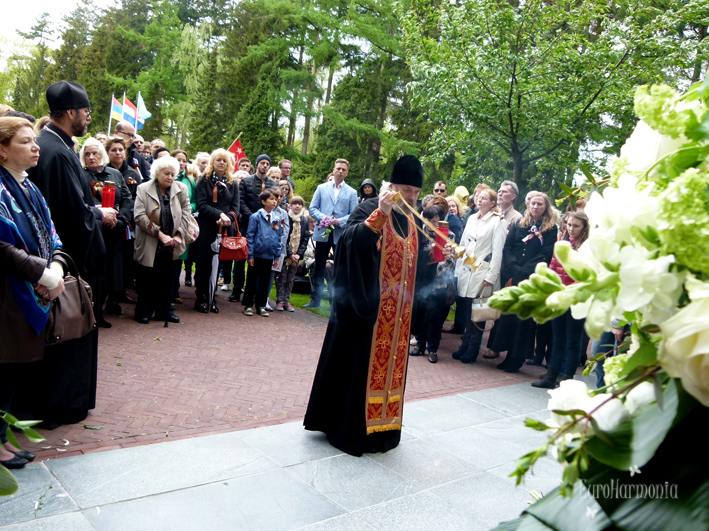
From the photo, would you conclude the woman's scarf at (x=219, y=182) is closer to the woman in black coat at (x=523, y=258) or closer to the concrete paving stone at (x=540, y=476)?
the woman in black coat at (x=523, y=258)

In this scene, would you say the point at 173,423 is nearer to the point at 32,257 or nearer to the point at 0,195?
the point at 32,257

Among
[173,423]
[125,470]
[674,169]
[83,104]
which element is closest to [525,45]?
[83,104]

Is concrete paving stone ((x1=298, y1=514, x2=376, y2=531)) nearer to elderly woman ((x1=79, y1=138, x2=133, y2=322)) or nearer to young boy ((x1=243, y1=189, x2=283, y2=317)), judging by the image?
elderly woman ((x1=79, y1=138, x2=133, y2=322))

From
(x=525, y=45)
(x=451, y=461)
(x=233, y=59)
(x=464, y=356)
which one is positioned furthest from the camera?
(x=233, y=59)

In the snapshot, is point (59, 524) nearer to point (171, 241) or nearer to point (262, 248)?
point (171, 241)

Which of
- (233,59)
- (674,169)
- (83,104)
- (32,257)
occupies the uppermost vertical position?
(233,59)

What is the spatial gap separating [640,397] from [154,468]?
3.83m

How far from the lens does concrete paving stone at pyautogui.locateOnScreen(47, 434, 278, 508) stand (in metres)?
3.67

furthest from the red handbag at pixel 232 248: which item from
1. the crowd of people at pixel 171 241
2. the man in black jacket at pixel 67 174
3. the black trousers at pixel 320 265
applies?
the man in black jacket at pixel 67 174

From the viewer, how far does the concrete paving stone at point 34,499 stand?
129 inches

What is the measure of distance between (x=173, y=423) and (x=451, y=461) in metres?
2.21

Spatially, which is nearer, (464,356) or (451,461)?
(451,461)

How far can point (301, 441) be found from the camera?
4816 millimetres

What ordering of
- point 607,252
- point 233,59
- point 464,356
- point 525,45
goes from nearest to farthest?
1. point 607,252
2. point 464,356
3. point 525,45
4. point 233,59
